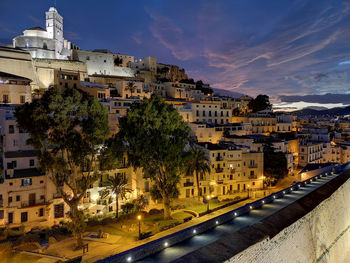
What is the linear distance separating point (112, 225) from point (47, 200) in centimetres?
663

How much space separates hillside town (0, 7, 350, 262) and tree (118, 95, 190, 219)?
162cm

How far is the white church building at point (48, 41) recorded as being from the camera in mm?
57656

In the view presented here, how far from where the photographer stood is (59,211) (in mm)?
23422

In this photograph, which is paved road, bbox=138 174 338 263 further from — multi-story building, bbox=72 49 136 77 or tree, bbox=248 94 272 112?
multi-story building, bbox=72 49 136 77

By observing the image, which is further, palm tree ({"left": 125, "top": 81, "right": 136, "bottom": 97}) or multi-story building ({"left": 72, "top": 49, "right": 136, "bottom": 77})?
multi-story building ({"left": 72, "top": 49, "right": 136, "bottom": 77})

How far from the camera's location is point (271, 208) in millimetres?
15547

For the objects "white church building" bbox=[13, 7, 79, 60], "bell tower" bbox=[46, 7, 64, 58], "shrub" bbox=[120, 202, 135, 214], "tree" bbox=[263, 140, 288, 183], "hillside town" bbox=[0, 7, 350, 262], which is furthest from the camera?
"bell tower" bbox=[46, 7, 64, 58]

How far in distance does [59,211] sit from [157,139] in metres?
12.1

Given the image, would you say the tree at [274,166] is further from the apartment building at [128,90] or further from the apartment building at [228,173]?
the apartment building at [128,90]

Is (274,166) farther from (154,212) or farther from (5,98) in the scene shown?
(5,98)

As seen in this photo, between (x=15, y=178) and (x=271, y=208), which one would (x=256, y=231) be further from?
(x=15, y=178)

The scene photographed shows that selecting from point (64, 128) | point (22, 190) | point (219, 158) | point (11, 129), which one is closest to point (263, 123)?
point (219, 158)

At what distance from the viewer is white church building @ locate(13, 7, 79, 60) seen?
189 ft

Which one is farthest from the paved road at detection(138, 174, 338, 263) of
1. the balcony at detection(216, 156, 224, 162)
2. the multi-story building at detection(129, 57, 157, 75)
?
the multi-story building at detection(129, 57, 157, 75)
